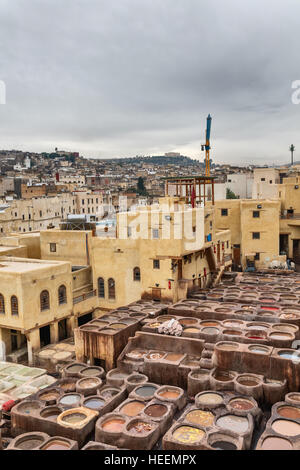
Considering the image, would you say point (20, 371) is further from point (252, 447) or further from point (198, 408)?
point (252, 447)

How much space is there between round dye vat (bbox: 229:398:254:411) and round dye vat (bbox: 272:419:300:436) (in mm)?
1256

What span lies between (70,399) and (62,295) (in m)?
12.0

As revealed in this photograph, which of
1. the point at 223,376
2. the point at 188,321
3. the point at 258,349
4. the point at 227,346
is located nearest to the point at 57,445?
the point at 223,376

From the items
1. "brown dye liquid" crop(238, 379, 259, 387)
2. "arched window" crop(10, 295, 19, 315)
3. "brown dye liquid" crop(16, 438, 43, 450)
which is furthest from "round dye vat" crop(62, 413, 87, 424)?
"arched window" crop(10, 295, 19, 315)

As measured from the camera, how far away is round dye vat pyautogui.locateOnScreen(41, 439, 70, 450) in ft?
45.8

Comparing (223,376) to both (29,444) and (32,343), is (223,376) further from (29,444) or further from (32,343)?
(32,343)

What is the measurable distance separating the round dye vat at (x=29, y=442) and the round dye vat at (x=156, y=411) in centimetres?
399

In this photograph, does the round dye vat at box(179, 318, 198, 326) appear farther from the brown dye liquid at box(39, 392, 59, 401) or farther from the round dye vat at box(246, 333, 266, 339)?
the brown dye liquid at box(39, 392, 59, 401)

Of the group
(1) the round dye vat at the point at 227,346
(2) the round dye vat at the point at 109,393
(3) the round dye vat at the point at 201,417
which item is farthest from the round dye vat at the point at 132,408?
(1) the round dye vat at the point at 227,346

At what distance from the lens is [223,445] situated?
13219 millimetres

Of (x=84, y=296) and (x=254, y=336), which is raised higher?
(x=254, y=336)

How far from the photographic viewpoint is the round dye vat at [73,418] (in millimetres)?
15867

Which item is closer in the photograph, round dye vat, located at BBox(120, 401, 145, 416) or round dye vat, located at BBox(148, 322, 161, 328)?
round dye vat, located at BBox(120, 401, 145, 416)
